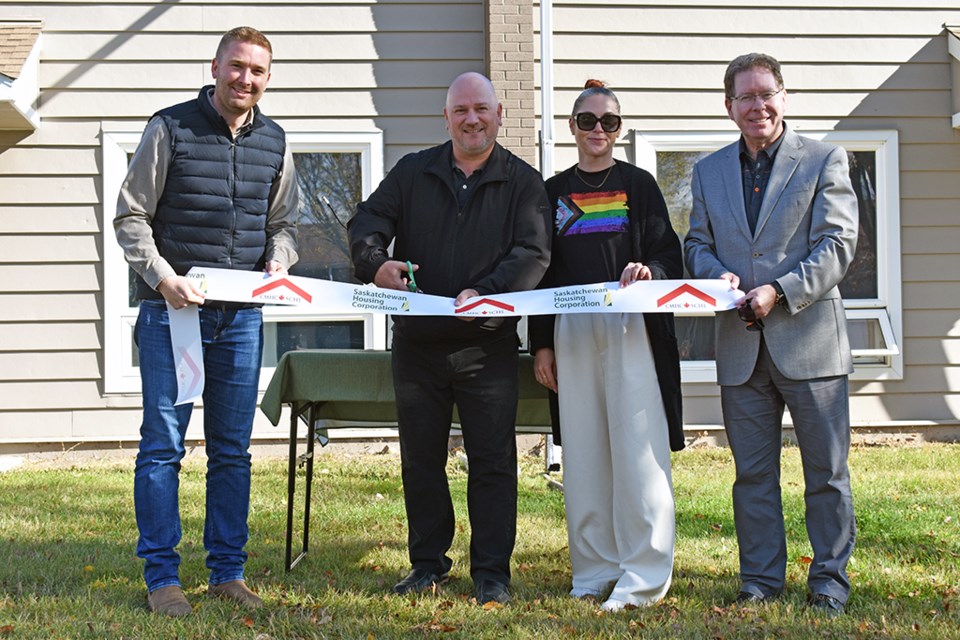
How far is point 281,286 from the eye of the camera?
164 inches

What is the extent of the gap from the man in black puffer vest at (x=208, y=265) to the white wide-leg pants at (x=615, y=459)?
1351 mm

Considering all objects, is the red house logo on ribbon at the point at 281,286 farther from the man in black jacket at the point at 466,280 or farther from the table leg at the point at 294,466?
the table leg at the point at 294,466

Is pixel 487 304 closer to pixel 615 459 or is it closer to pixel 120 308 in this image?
pixel 615 459

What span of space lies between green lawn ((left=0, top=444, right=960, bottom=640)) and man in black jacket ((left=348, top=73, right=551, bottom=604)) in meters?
0.37

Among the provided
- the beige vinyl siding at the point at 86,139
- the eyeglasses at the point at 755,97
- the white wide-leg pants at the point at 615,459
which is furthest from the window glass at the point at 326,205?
the eyeglasses at the point at 755,97

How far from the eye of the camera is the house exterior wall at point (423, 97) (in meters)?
7.96

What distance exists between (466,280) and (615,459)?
3.25 feet

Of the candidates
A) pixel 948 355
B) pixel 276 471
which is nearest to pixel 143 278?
pixel 276 471

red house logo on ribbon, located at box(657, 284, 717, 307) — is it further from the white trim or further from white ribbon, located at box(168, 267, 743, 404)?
the white trim

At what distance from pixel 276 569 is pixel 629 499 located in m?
1.81

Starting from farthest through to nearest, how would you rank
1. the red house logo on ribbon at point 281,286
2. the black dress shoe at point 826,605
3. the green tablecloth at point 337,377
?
1. the green tablecloth at point 337,377
2. the red house logo on ribbon at point 281,286
3. the black dress shoe at point 826,605

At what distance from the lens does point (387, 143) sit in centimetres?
820

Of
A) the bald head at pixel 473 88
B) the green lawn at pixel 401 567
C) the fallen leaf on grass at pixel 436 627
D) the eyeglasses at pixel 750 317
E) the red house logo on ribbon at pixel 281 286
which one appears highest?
the bald head at pixel 473 88

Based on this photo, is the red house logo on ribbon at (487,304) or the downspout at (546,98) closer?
the red house logo on ribbon at (487,304)
